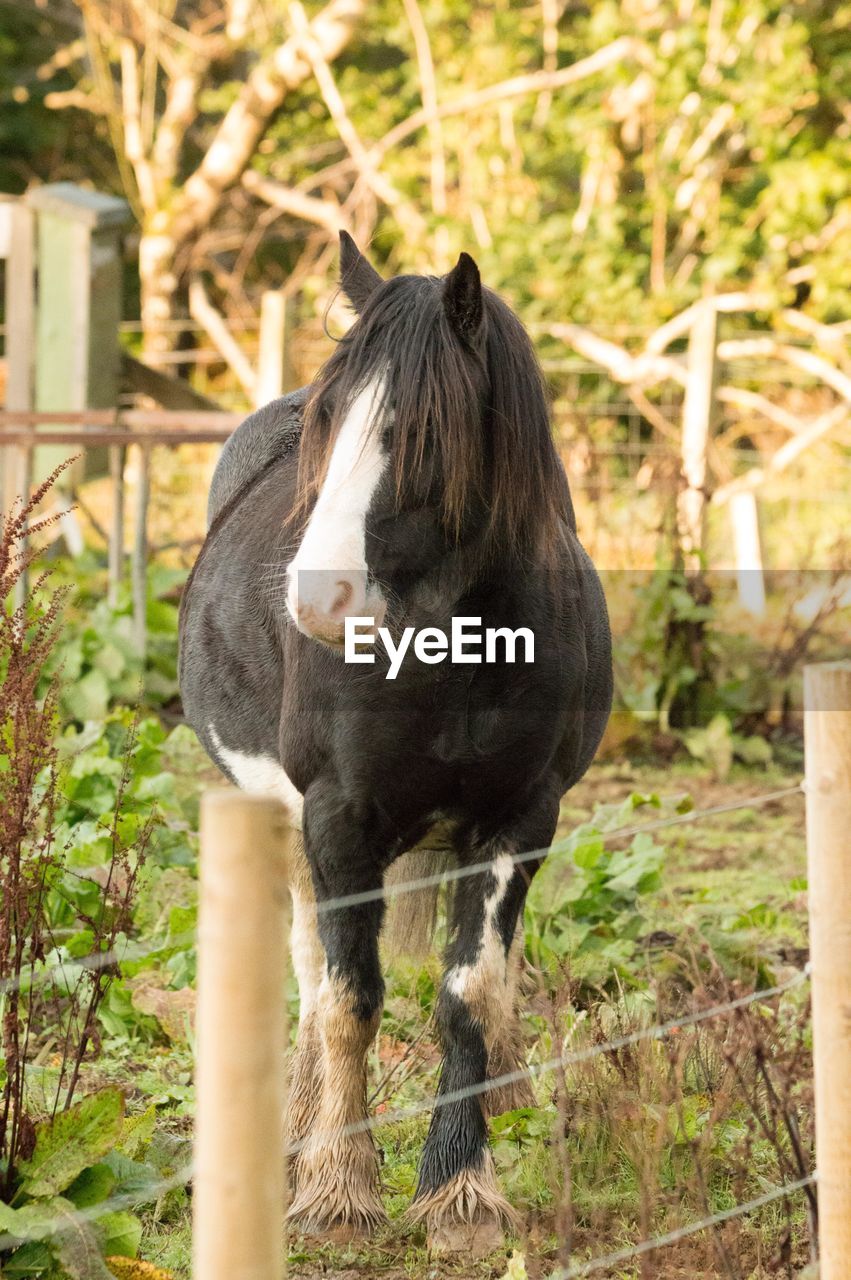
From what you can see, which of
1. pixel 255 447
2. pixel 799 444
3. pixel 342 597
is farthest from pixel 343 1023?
pixel 799 444

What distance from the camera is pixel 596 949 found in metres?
4.16

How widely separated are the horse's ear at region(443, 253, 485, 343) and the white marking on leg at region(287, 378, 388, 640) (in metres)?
0.21

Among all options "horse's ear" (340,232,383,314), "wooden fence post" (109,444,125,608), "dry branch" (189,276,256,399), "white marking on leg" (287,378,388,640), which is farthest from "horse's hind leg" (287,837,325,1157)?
"dry branch" (189,276,256,399)

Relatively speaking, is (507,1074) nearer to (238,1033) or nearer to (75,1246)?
(75,1246)

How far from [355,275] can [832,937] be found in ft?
5.55

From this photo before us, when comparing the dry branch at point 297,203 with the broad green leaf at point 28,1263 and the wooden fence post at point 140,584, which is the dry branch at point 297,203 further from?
the broad green leaf at point 28,1263

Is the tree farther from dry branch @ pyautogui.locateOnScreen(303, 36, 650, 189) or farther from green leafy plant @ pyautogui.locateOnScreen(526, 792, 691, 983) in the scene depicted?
green leafy plant @ pyautogui.locateOnScreen(526, 792, 691, 983)

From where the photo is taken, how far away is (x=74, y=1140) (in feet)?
8.30

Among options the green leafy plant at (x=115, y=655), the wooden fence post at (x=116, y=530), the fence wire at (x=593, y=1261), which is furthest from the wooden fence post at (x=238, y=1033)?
the wooden fence post at (x=116, y=530)

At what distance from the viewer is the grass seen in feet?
8.47

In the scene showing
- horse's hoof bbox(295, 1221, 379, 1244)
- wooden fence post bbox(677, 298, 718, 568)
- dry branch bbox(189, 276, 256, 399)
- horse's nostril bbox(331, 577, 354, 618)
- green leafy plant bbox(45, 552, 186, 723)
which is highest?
dry branch bbox(189, 276, 256, 399)

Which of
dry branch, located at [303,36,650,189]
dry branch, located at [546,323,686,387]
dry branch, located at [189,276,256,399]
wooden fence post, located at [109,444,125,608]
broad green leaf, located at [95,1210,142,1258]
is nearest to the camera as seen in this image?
broad green leaf, located at [95,1210,142,1258]

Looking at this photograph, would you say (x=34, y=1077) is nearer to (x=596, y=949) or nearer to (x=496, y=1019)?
(x=496, y=1019)

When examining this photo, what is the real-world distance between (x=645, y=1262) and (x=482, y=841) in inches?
36.1
